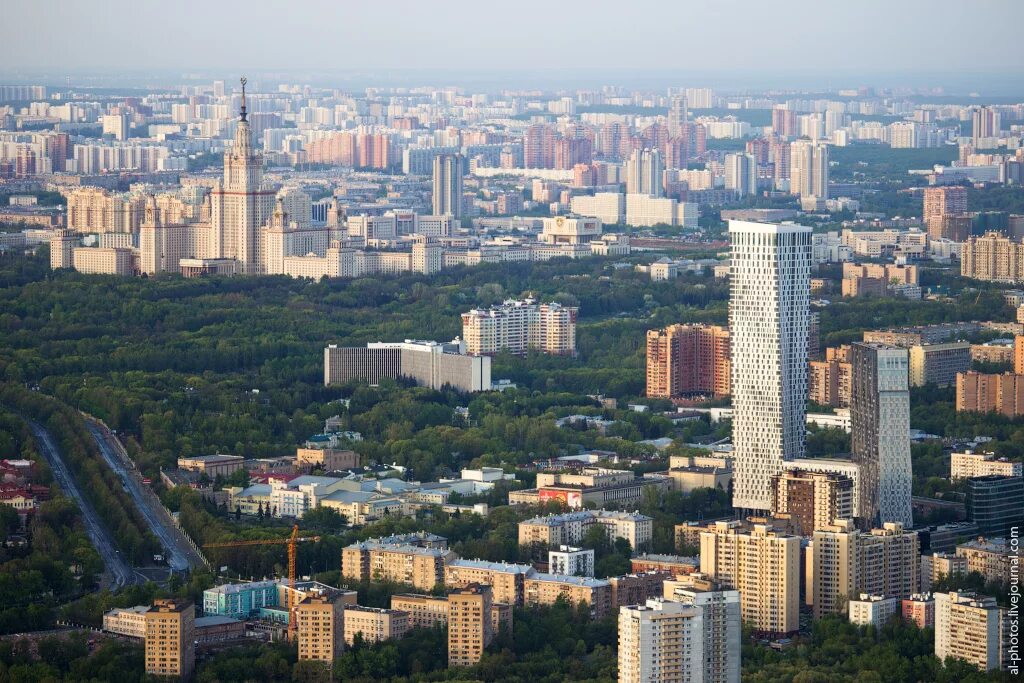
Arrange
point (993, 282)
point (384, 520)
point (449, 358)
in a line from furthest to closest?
point (993, 282) → point (449, 358) → point (384, 520)

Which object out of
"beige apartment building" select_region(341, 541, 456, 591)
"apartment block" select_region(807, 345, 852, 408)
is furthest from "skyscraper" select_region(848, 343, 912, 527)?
"apartment block" select_region(807, 345, 852, 408)

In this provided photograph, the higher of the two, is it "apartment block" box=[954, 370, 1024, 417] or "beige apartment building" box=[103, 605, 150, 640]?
"apartment block" box=[954, 370, 1024, 417]

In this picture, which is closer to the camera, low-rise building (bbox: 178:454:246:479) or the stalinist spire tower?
low-rise building (bbox: 178:454:246:479)

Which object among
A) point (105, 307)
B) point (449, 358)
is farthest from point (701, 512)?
point (105, 307)

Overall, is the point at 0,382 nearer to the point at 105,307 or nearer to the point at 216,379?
the point at 216,379

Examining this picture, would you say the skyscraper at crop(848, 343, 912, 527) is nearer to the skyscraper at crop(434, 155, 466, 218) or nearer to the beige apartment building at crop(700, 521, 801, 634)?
the beige apartment building at crop(700, 521, 801, 634)

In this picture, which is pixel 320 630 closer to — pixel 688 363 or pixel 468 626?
pixel 468 626

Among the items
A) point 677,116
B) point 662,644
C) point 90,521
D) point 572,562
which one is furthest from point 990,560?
point 677,116
